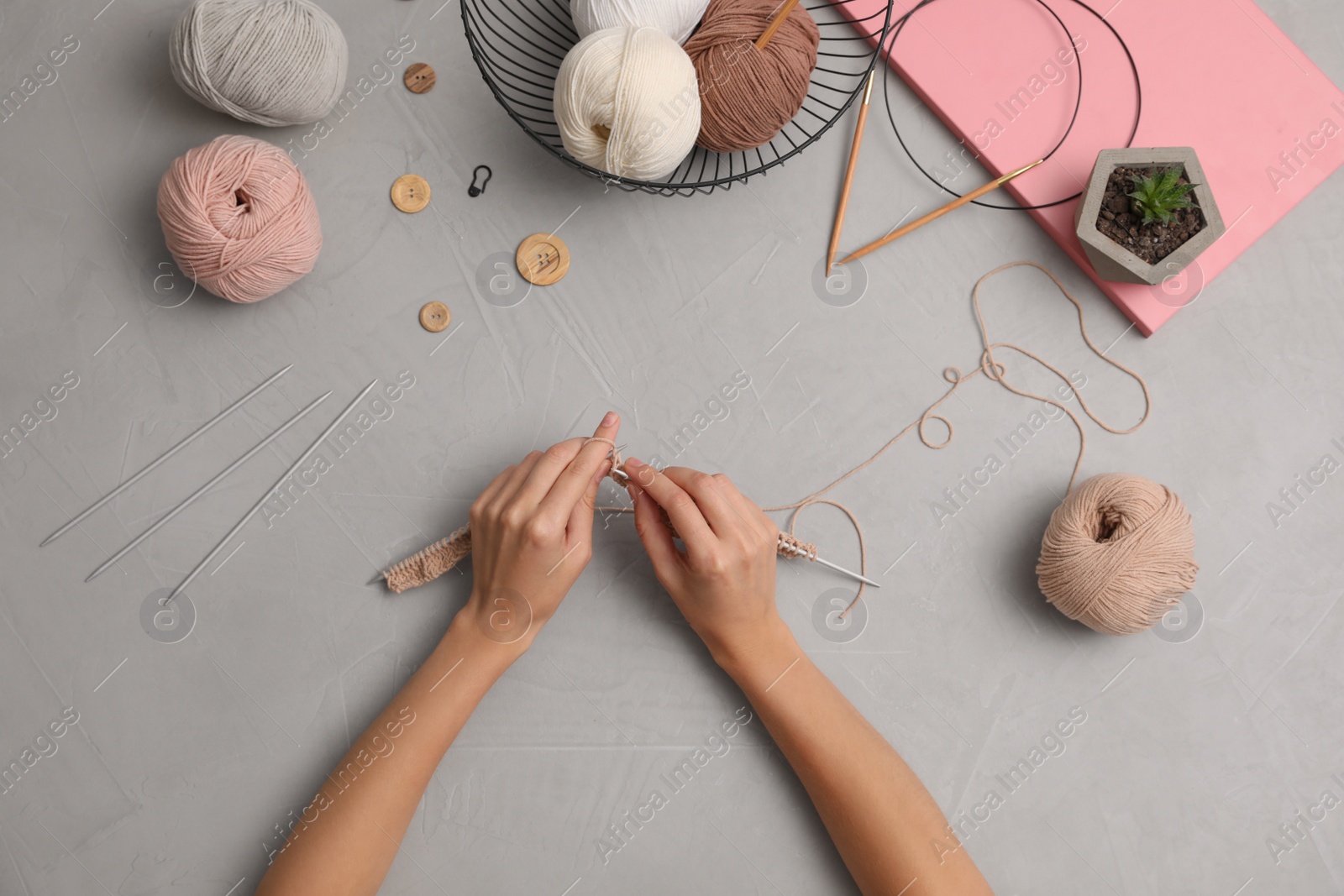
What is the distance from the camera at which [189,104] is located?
3.33 ft

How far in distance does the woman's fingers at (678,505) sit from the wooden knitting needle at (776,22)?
0.46m

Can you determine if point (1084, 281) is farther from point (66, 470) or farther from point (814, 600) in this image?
point (66, 470)

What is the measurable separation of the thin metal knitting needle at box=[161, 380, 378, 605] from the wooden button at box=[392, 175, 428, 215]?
0.21 meters

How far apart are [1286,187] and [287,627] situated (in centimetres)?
130

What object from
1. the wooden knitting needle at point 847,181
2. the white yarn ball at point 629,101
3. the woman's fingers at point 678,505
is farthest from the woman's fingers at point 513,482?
the wooden knitting needle at point 847,181

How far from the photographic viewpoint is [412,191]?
1.01 metres

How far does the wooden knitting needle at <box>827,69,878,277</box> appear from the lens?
1.02m

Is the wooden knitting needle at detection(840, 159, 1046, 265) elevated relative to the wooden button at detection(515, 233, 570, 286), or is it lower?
lower

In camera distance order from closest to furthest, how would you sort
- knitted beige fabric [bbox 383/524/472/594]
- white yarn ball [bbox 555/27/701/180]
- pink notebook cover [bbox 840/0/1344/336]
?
white yarn ball [bbox 555/27/701/180] < knitted beige fabric [bbox 383/524/472/594] < pink notebook cover [bbox 840/0/1344/336]

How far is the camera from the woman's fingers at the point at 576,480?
34.0 inches

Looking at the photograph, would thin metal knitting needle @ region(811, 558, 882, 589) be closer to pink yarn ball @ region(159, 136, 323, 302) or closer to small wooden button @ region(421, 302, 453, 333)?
small wooden button @ region(421, 302, 453, 333)

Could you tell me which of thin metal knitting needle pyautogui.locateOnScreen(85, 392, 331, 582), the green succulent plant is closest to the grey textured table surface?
thin metal knitting needle pyautogui.locateOnScreen(85, 392, 331, 582)

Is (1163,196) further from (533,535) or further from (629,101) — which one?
(533,535)

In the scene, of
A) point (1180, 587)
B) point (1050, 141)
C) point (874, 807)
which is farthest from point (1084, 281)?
point (874, 807)
